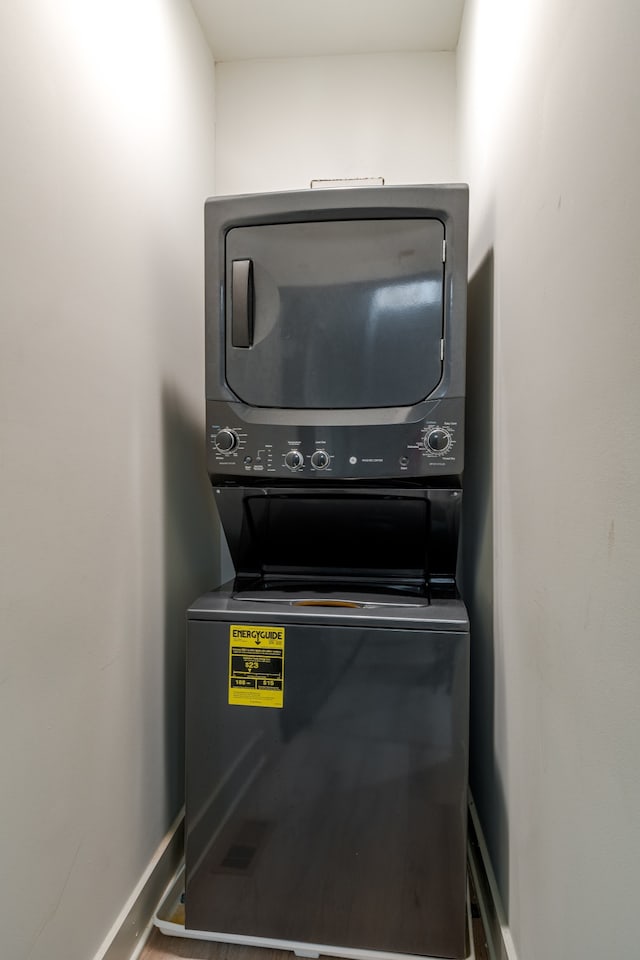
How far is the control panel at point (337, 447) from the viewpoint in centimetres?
112

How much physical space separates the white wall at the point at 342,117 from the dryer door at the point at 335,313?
819 mm

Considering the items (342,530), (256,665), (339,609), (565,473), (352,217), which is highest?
(352,217)

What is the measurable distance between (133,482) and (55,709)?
0.50 meters

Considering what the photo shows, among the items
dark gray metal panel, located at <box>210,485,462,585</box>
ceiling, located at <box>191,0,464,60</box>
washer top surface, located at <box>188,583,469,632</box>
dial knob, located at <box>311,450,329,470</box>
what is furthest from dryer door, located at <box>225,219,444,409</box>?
ceiling, located at <box>191,0,464,60</box>

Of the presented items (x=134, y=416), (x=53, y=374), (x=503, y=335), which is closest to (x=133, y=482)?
(x=134, y=416)

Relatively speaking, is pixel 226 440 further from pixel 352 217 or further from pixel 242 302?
Result: pixel 352 217

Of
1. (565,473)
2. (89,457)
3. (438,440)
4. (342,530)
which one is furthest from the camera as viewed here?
(342,530)

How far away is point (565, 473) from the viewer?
744 millimetres

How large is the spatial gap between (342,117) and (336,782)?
80.1 inches

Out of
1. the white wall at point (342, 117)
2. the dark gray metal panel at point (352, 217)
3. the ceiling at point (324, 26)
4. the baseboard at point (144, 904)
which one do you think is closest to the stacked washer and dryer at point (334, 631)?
the dark gray metal panel at point (352, 217)

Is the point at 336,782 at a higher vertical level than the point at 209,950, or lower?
higher

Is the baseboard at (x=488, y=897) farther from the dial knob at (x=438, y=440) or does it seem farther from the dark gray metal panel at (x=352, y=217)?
the dark gray metal panel at (x=352, y=217)

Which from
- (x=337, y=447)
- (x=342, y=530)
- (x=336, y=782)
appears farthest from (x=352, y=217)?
(x=336, y=782)

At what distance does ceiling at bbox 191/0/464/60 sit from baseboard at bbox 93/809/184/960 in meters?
2.42
